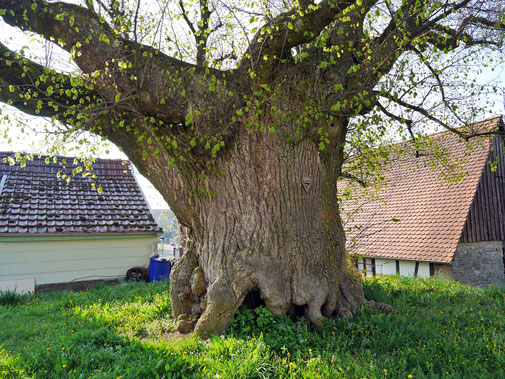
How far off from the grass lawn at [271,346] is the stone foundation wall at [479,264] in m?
8.63

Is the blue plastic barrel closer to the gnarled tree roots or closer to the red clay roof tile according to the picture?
the gnarled tree roots

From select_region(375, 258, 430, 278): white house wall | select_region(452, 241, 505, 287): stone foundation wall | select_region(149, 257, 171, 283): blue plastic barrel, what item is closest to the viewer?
select_region(149, 257, 171, 283): blue plastic barrel

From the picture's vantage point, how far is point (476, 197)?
14219mm

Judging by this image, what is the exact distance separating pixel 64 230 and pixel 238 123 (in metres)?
7.60

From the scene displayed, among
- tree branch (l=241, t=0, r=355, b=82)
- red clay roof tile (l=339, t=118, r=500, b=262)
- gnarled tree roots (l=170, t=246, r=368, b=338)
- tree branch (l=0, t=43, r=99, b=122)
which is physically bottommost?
gnarled tree roots (l=170, t=246, r=368, b=338)

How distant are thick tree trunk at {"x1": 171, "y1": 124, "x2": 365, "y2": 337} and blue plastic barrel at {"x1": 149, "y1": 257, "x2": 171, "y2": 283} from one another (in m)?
5.54

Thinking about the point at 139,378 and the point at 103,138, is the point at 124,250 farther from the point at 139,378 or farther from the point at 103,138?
the point at 139,378

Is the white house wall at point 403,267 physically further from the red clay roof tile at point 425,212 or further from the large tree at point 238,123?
the large tree at point 238,123

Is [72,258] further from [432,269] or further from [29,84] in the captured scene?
[432,269]

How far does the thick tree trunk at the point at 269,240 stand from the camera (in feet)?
15.4

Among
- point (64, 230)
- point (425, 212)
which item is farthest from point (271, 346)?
point (425, 212)

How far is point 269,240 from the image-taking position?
15.9ft

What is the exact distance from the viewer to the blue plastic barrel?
10578 mm

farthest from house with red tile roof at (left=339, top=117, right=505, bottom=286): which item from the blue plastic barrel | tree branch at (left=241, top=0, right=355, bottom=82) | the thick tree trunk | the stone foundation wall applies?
tree branch at (left=241, top=0, right=355, bottom=82)
